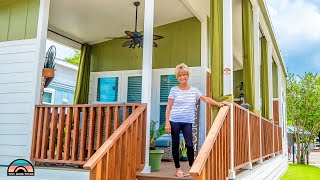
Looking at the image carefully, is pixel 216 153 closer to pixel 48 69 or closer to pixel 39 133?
pixel 39 133

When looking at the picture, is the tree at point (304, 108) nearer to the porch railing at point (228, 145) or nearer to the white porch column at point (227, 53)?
the porch railing at point (228, 145)

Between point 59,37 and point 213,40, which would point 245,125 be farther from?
point 59,37

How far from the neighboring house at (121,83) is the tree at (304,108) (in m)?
9.17

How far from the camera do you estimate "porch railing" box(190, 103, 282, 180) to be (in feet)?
8.83

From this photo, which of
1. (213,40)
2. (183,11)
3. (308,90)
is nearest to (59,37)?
(183,11)

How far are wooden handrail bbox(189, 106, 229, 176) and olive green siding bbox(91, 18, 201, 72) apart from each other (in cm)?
335

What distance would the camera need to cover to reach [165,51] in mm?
7129

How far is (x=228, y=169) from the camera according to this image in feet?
11.6

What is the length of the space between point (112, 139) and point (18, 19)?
286 centimetres

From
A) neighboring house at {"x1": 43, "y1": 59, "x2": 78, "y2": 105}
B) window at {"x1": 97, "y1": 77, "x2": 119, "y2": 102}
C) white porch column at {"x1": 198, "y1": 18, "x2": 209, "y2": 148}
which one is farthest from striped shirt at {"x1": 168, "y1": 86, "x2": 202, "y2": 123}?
neighboring house at {"x1": 43, "y1": 59, "x2": 78, "y2": 105}

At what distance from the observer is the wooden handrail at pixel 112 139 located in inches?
111

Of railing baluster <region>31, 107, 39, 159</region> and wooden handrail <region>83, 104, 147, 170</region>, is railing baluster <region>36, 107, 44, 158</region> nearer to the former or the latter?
railing baluster <region>31, 107, 39, 159</region>

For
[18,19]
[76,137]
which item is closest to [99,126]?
[76,137]

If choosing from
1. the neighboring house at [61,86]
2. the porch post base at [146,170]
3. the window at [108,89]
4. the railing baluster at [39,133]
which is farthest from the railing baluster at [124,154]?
the neighboring house at [61,86]
